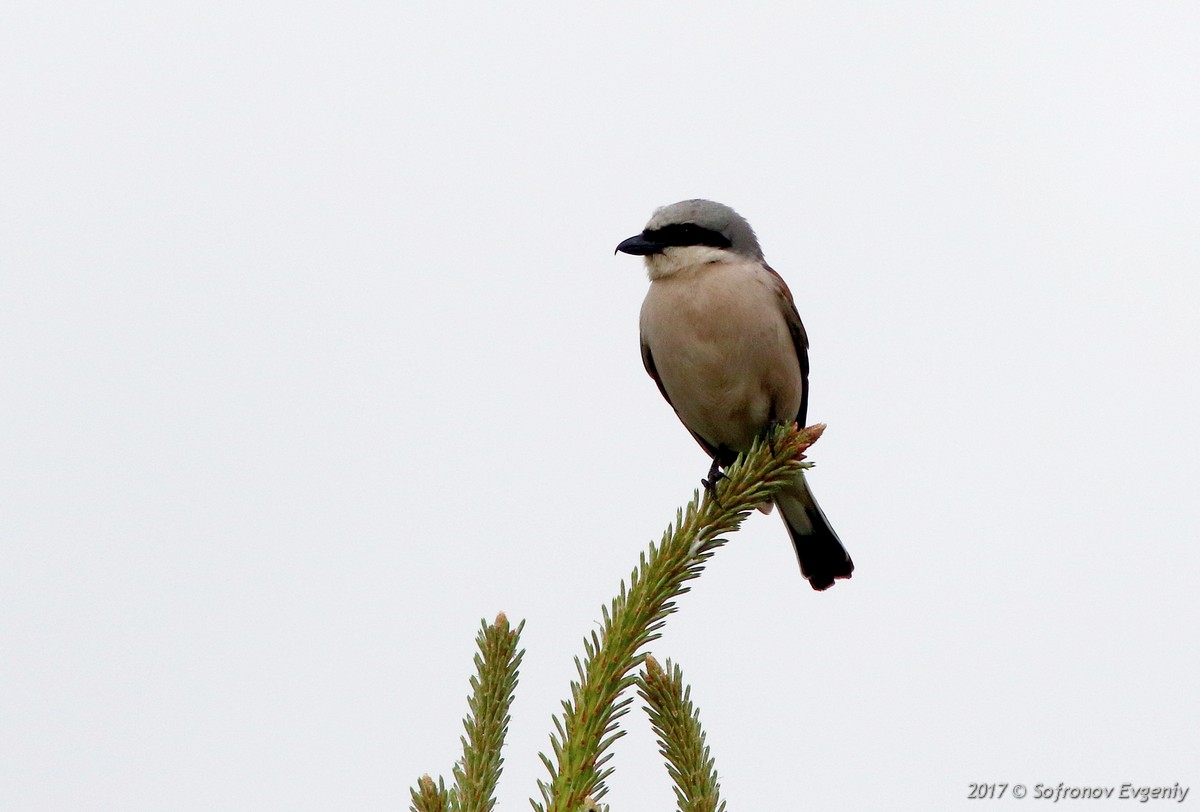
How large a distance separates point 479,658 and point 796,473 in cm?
168

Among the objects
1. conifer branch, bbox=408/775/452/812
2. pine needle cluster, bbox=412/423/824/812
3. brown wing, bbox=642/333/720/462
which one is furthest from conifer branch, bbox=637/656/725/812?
brown wing, bbox=642/333/720/462

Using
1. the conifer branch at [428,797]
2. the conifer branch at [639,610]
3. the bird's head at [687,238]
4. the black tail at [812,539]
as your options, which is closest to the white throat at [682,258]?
the bird's head at [687,238]

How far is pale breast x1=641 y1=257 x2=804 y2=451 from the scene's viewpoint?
527 centimetres

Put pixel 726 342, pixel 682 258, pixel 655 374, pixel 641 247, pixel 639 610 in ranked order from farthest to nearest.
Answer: pixel 655 374 → pixel 641 247 → pixel 682 258 → pixel 726 342 → pixel 639 610

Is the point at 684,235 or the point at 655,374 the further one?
the point at 655,374

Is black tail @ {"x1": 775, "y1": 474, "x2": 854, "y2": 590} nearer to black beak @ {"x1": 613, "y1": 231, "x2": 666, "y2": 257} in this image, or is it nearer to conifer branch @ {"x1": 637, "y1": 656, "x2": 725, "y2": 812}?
black beak @ {"x1": 613, "y1": 231, "x2": 666, "y2": 257}

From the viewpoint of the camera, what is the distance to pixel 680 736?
7.52 feet

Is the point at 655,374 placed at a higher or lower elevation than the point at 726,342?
higher

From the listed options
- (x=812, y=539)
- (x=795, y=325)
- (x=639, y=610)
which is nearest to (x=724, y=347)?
(x=795, y=325)

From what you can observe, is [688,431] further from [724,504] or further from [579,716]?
[579,716]

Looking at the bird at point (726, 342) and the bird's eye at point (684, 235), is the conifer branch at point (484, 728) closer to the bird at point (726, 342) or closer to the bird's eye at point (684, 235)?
the bird at point (726, 342)

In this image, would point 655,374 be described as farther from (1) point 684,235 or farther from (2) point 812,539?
(2) point 812,539

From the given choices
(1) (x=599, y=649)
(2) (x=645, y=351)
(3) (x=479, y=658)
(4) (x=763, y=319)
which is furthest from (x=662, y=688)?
(2) (x=645, y=351)

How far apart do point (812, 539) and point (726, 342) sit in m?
1.30
